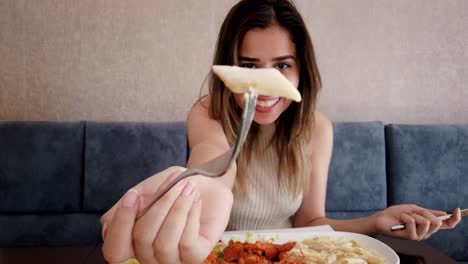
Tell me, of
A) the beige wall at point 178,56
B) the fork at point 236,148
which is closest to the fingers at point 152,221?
the fork at point 236,148

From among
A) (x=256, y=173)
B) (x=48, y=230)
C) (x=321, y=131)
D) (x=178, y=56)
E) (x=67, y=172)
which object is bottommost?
(x=48, y=230)

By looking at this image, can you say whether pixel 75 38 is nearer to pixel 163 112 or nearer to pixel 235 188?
pixel 163 112

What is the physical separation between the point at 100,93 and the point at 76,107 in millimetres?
155

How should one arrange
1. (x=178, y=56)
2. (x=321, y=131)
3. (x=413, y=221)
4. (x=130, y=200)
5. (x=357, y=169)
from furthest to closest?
1. (x=178, y=56)
2. (x=357, y=169)
3. (x=321, y=131)
4. (x=413, y=221)
5. (x=130, y=200)

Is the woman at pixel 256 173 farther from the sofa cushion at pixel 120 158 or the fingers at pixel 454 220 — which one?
the sofa cushion at pixel 120 158

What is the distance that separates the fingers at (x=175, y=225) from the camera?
57cm

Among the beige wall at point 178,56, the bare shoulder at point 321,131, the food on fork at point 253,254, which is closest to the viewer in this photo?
the food on fork at point 253,254

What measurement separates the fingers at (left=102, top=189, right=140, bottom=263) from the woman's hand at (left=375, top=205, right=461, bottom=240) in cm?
88

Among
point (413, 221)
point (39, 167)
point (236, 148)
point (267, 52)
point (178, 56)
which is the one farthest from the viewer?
point (178, 56)

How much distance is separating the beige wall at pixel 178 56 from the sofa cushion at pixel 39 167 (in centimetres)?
31

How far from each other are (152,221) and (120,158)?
157 centimetres

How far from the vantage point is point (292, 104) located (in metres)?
1.56

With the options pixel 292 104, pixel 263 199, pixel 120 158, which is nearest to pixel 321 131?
pixel 292 104

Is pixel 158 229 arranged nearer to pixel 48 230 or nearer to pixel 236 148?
pixel 236 148
